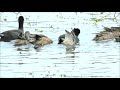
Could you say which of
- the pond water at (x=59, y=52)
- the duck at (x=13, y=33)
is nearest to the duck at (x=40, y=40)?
the pond water at (x=59, y=52)

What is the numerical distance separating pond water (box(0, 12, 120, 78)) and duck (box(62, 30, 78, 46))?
0.05m

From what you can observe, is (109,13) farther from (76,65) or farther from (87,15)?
(76,65)

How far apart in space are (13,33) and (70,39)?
684mm

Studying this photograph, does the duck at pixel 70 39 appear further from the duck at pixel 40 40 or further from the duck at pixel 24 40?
the duck at pixel 24 40

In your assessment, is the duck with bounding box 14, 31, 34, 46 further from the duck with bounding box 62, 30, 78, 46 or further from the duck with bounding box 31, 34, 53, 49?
the duck with bounding box 62, 30, 78, 46

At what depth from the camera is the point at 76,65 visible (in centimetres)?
466

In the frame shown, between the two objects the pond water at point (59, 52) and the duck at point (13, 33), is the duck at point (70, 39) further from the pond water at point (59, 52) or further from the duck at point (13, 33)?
the duck at point (13, 33)

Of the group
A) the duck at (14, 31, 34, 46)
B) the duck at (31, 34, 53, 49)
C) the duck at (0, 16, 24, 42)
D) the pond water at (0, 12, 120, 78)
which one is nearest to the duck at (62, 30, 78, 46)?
the pond water at (0, 12, 120, 78)

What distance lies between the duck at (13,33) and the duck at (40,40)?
165mm

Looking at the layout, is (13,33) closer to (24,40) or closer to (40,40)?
(24,40)

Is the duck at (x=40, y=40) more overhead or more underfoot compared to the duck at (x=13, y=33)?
more underfoot

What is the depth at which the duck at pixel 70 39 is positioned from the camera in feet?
15.4

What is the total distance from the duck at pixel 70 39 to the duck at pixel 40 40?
0.59 ft

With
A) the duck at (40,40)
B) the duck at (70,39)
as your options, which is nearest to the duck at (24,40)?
the duck at (40,40)
